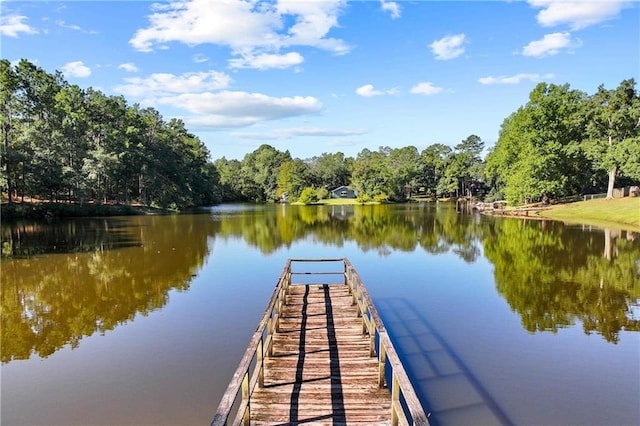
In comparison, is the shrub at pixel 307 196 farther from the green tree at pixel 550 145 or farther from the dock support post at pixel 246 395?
the dock support post at pixel 246 395

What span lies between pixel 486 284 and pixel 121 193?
67116 millimetres

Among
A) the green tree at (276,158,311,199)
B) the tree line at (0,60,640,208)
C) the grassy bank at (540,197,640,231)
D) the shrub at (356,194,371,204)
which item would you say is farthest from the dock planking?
the green tree at (276,158,311,199)

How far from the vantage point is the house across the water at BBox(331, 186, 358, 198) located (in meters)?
117

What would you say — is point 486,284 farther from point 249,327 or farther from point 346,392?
point 346,392

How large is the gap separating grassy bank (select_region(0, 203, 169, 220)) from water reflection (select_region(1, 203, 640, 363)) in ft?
21.0

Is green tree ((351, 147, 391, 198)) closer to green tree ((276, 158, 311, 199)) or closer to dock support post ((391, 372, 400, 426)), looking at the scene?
green tree ((276, 158, 311, 199))

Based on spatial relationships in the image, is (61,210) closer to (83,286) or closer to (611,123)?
(83,286)

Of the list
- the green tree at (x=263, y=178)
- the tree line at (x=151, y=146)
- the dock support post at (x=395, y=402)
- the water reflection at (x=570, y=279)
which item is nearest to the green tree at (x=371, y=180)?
the green tree at (x=263, y=178)

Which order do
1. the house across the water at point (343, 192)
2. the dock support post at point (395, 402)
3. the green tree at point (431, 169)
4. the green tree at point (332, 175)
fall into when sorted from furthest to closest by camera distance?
the green tree at point (332, 175) < the house across the water at point (343, 192) < the green tree at point (431, 169) < the dock support post at point (395, 402)

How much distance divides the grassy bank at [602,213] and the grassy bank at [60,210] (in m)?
54.3

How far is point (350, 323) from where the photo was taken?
1080 centimetres

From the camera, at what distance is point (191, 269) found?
21.3 metres

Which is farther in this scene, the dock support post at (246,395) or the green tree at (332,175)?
the green tree at (332,175)

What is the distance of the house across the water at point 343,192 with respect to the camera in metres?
117
